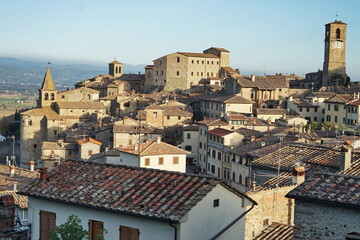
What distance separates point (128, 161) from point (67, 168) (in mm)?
22834

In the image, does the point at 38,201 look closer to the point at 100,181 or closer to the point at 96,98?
the point at 100,181

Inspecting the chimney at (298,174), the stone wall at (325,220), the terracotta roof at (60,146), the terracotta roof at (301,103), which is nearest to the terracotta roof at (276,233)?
the chimney at (298,174)

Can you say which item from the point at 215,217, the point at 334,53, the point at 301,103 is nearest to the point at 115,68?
the point at 334,53

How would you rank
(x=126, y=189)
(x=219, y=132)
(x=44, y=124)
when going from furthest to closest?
(x=44, y=124), (x=219, y=132), (x=126, y=189)

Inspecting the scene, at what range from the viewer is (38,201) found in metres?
12.7

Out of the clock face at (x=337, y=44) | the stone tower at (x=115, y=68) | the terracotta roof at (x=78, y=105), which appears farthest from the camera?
the stone tower at (x=115, y=68)

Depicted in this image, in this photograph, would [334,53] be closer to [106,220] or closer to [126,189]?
[126,189]

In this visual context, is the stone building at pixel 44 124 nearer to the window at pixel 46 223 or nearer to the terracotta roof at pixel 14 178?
the terracotta roof at pixel 14 178

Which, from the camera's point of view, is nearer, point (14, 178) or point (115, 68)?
point (14, 178)

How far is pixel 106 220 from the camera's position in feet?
37.7

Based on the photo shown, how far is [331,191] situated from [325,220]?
0.56 metres

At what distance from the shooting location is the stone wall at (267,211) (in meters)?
14.2

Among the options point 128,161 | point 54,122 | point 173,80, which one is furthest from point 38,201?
point 173,80

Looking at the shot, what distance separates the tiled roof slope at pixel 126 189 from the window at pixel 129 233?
0.45 meters
